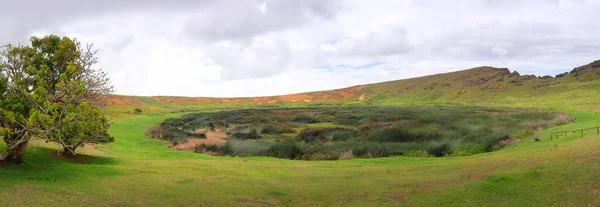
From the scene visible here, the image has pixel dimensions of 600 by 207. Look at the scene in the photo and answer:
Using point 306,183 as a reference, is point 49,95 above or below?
above

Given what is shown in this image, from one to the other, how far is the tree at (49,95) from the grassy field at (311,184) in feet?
5.53

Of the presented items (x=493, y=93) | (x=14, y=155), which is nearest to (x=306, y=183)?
(x=14, y=155)

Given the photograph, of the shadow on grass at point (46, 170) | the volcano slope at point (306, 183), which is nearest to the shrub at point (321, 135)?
the volcano slope at point (306, 183)

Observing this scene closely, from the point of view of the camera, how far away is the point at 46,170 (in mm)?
19094

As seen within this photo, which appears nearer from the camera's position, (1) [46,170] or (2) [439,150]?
(1) [46,170]

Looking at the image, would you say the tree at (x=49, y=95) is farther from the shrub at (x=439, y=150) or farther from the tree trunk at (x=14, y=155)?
the shrub at (x=439, y=150)

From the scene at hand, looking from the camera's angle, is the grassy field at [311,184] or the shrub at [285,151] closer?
the grassy field at [311,184]

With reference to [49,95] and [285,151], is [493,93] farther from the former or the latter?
[49,95]

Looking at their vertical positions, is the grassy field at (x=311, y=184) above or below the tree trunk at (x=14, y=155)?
A: below

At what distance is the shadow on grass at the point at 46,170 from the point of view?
17.8m

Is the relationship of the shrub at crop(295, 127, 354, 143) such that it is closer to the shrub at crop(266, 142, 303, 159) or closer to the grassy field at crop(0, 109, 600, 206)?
the shrub at crop(266, 142, 303, 159)

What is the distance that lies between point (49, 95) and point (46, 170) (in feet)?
11.3

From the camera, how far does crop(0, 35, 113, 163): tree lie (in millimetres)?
18562

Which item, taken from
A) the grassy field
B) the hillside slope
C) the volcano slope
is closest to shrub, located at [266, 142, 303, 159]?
the volcano slope
